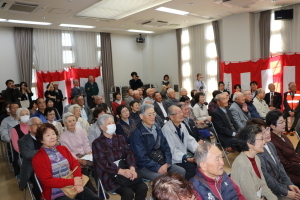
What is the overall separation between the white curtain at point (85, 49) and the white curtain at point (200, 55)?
3.89 meters

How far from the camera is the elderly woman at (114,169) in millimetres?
2727

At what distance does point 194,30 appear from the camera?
34.4ft

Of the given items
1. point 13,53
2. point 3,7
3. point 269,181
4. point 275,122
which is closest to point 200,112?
point 275,122

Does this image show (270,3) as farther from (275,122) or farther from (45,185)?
(45,185)

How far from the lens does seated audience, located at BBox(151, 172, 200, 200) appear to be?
1378 millimetres

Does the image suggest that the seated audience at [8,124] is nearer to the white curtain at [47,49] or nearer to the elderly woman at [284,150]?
the elderly woman at [284,150]

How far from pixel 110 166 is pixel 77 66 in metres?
8.25

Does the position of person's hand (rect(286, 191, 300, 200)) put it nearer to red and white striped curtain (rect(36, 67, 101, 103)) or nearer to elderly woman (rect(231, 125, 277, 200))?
elderly woman (rect(231, 125, 277, 200))

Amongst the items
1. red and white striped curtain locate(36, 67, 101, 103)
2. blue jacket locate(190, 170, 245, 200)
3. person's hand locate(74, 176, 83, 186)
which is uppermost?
red and white striped curtain locate(36, 67, 101, 103)

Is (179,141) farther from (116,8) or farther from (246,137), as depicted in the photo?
(116,8)

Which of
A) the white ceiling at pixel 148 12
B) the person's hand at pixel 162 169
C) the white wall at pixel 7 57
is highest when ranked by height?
the white ceiling at pixel 148 12

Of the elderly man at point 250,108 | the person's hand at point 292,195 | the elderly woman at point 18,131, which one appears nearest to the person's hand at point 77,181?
the elderly woman at point 18,131

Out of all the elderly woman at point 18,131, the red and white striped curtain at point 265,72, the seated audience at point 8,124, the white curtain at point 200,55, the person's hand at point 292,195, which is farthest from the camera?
the white curtain at point 200,55

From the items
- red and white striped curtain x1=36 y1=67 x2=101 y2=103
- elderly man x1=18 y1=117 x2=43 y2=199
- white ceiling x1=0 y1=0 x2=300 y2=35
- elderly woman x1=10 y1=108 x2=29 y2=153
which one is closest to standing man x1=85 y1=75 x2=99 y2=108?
red and white striped curtain x1=36 y1=67 x2=101 y2=103
